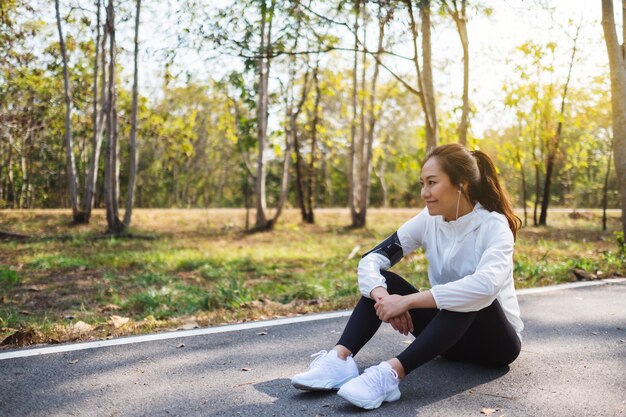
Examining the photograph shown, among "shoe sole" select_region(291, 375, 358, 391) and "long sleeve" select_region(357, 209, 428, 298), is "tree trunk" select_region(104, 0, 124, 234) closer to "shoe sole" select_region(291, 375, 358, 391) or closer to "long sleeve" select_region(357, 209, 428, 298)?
"long sleeve" select_region(357, 209, 428, 298)

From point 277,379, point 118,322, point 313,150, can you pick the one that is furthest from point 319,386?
point 313,150

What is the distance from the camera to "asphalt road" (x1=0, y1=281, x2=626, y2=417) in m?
2.81

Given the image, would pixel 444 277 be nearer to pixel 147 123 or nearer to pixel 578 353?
pixel 578 353

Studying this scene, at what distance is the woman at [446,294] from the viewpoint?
9.29 feet

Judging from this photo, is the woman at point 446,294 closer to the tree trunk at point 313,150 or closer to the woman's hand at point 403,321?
the woman's hand at point 403,321

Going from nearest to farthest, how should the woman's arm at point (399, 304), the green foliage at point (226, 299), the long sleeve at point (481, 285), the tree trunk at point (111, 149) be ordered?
the long sleeve at point (481, 285) < the woman's arm at point (399, 304) < the green foliage at point (226, 299) < the tree trunk at point (111, 149)

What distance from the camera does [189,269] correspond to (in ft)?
32.2

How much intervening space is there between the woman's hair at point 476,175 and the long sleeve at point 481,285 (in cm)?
28

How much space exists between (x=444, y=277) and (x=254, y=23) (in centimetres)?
639

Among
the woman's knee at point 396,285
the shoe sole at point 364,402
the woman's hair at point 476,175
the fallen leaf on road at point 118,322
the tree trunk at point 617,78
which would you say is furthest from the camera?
the tree trunk at point 617,78

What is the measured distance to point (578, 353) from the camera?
3736 mm

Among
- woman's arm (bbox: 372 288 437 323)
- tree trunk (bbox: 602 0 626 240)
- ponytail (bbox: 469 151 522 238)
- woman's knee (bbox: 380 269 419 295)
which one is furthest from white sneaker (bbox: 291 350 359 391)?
tree trunk (bbox: 602 0 626 240)

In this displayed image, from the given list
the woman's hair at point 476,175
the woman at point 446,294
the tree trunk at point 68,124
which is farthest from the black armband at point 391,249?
the tree trunk at point 68,124

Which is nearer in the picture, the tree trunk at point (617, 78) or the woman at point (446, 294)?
the woman at point (446, 294)
